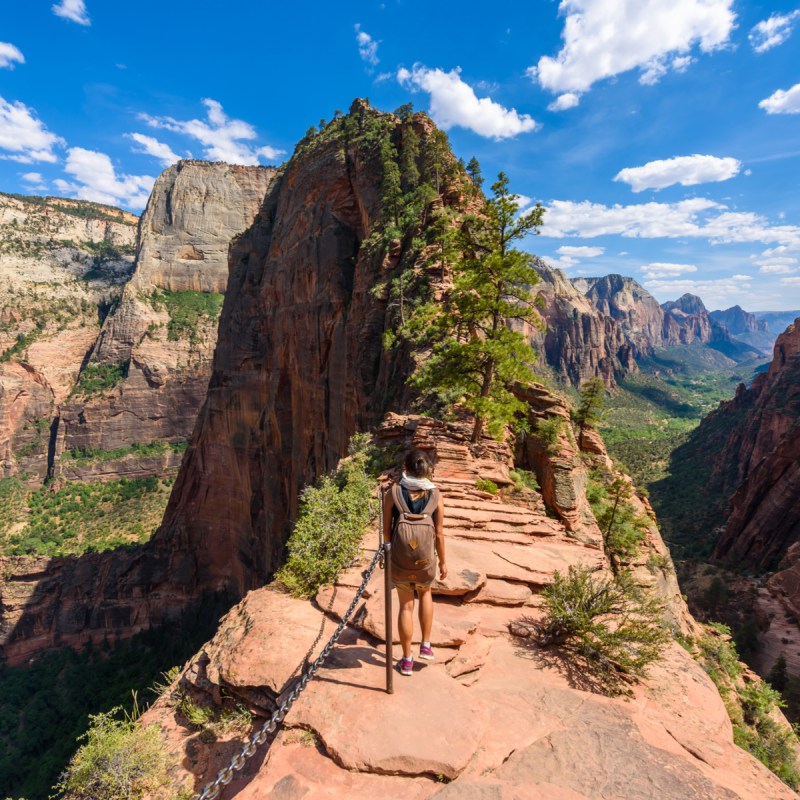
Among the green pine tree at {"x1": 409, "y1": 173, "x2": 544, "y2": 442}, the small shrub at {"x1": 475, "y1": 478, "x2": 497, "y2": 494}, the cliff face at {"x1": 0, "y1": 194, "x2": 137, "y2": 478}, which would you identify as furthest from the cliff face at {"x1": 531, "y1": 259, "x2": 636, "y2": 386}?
the small shrub at {"x1": 475, "y1": 478, "x2": 497, "y2": 494}

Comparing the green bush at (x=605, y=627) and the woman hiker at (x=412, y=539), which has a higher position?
the woman hiker at (x=412, y=539)

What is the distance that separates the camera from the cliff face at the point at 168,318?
8331cm

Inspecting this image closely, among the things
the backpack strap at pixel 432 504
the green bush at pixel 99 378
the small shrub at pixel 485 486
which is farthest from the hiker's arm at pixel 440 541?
the green bush at pixel 99 378

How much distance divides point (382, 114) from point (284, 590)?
1760 inches

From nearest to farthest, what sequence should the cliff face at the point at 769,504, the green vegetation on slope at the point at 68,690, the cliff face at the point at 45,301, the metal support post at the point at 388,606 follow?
the metal support post at the point at 388,606 → the green vegetation on slope at the point at 68,690 → the cliff face at the point at 769,504 → the cliff face at the point at 45,301

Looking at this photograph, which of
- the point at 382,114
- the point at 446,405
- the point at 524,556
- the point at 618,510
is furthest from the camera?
the point at 382,114

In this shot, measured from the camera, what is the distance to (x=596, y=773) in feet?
12.6

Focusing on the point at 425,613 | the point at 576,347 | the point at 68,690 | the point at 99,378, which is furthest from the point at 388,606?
the point at 576,347

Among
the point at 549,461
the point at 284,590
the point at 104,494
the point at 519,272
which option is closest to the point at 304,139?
the point at 519,272

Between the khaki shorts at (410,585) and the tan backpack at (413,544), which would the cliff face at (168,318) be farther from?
the khaki shorts at (410,585)

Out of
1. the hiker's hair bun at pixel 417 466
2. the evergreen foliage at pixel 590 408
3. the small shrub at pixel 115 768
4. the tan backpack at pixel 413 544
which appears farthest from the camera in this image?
the evergreen foliage at pixel 590 408

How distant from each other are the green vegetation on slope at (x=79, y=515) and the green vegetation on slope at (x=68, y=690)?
17.0 meters

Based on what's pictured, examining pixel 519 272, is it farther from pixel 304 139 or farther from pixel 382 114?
pixel 304 139

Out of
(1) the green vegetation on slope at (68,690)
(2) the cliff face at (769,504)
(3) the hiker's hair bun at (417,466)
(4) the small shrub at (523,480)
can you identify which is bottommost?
(1) the green vegetation on slope at (68,690)
